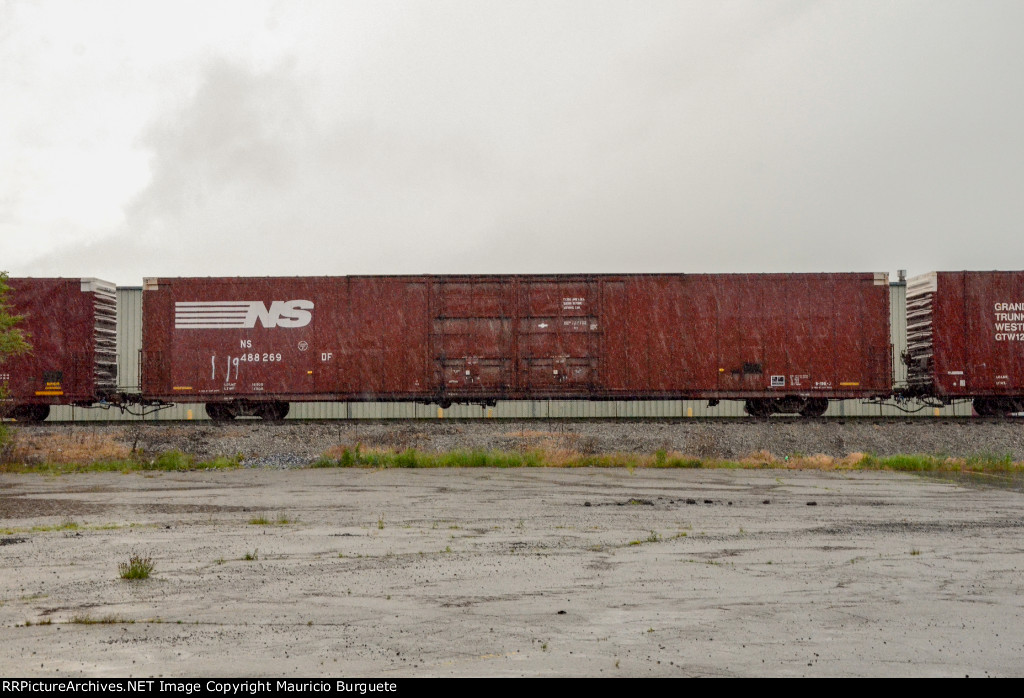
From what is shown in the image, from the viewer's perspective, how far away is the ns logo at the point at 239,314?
1980 centimetres

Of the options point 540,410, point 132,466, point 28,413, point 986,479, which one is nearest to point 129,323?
point 28,413

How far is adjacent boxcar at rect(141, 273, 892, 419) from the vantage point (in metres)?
19.3

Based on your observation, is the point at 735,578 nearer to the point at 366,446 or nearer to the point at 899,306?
the point at 366,446

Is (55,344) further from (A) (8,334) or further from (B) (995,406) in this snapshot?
(B) (995,406)

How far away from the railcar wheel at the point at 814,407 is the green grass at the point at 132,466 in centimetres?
1295

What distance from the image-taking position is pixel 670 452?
17.8m

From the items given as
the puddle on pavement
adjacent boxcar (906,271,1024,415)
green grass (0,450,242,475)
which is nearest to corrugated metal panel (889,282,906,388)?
adjacent boxcar (906,271,1024,415)

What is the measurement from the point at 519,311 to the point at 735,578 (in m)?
13.1

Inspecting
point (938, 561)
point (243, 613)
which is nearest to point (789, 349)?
point (938, 561)

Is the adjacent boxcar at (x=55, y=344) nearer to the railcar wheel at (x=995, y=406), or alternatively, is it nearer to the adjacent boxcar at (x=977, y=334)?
the adjacent boxcar at (x=977, y=334)

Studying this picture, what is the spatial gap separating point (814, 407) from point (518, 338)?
732 cm

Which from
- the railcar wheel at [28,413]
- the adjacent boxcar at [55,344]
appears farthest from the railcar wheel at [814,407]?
the railcar wheel at [28,413]

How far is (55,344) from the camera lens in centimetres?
2020

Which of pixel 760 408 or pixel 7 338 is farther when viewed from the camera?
pixel 760 408
